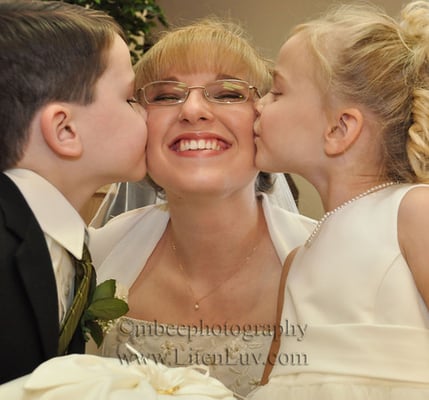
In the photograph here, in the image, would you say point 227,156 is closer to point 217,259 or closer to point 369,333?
point 217,259

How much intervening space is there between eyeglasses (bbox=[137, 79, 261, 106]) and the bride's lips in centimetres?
13

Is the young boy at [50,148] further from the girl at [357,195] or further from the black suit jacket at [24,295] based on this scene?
the girl at [357,195]

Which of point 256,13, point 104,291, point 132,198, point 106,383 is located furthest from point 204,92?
point 256,13

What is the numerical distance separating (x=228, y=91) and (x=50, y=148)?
75 cm

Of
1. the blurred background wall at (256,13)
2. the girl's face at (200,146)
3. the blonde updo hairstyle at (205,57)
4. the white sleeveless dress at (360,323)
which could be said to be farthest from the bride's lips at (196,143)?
the blurred background wall at (256,13)

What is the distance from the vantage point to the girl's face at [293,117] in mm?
1776

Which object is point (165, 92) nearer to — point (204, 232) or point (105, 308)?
point (204, 232)

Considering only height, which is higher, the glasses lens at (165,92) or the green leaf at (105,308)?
the glasses lens at (165,92)

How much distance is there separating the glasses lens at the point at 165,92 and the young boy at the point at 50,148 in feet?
0.95

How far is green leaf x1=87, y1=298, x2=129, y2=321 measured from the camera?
1.53 metres

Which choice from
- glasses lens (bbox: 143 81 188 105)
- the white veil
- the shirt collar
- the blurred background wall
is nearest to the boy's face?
the shirt collar

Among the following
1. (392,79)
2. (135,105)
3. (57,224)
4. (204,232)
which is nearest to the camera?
(57,224)

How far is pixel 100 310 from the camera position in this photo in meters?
1.53

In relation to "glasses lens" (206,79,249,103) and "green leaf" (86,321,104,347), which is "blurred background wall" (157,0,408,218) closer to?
"glasses lens" (206,79,249,103)
